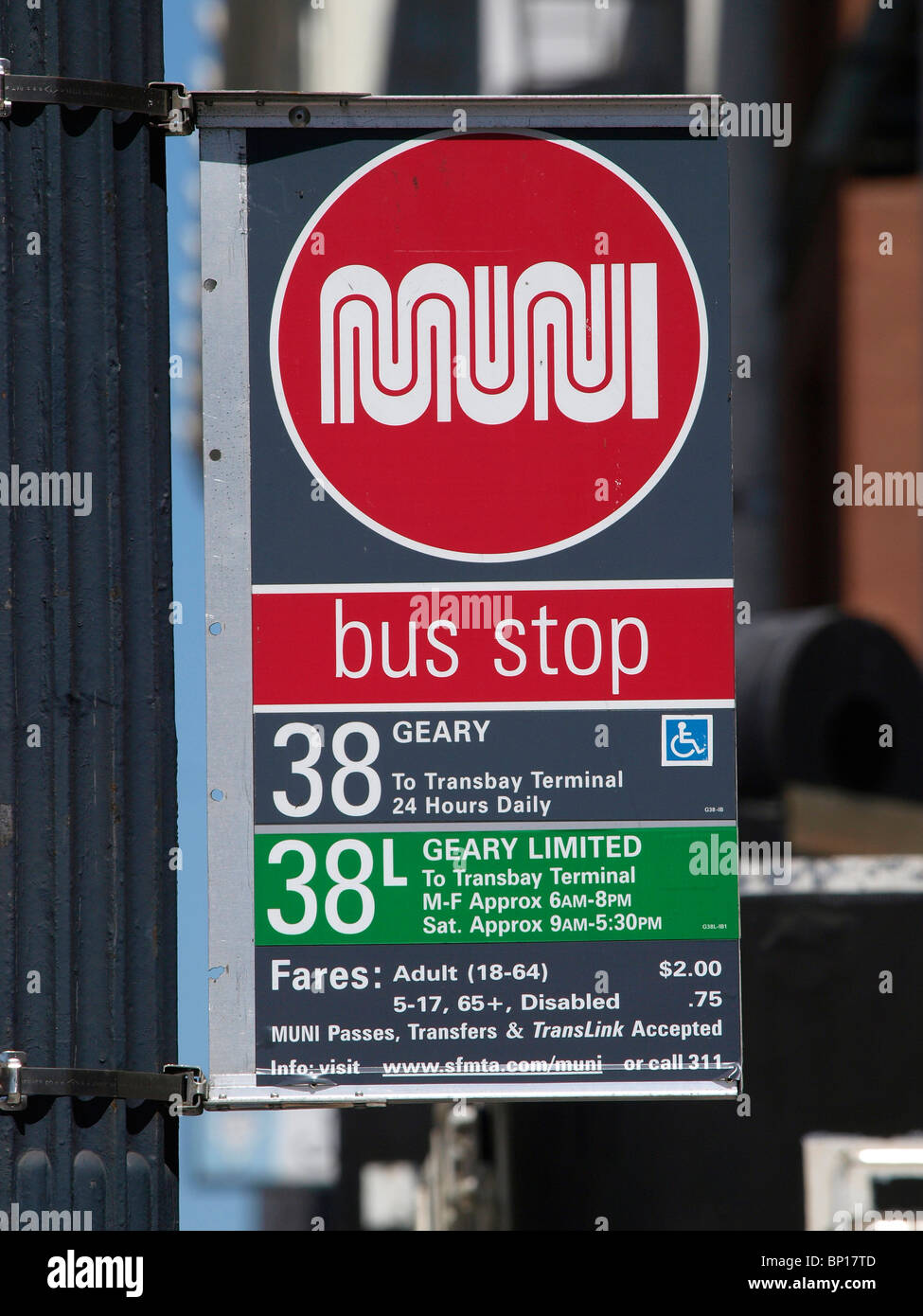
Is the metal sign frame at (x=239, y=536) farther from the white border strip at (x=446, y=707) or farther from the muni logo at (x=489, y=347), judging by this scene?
the muni logo at (x=489, y=347)

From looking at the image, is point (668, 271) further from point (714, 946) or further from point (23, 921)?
point (23, 921)

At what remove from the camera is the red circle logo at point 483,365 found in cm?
296

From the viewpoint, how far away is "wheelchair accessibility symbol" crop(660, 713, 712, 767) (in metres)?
2.94

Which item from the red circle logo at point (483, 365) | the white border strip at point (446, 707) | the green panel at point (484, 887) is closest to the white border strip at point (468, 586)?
the red circle logo at point (483, 365)

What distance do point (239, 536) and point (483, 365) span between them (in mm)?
630

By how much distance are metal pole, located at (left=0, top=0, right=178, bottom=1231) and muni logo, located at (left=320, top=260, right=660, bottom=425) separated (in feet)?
1.48

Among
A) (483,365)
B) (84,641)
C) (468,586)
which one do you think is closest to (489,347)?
(483,365)

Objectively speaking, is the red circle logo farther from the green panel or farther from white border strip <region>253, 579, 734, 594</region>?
the green panel

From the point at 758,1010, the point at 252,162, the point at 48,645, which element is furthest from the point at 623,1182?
the point at 252,162

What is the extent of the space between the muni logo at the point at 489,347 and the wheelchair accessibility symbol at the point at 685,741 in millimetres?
647

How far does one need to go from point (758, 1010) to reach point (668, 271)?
9.27 ft

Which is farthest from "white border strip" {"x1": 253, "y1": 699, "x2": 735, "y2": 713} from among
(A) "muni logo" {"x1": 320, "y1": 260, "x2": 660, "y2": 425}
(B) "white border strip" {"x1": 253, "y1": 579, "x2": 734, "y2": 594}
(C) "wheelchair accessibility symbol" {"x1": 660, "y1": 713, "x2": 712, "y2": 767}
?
(A) "muni logo" {"x1": 320, "y1": 260, "x2": 660, "y2": 425}

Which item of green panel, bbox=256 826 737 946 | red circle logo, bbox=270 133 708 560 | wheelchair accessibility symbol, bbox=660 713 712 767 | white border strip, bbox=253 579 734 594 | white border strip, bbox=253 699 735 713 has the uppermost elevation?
red circle logo, bbox=270 133 708 560

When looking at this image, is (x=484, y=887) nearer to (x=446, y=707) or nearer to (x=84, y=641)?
(x=446, y=707)
